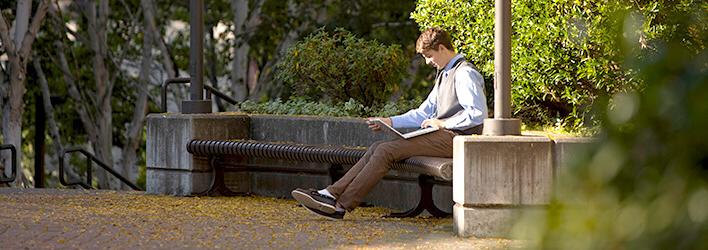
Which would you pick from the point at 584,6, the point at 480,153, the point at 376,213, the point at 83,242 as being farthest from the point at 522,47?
the point at 83,242

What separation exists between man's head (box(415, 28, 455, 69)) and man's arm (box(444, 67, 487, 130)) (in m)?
0.25

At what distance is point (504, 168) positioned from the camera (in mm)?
8594

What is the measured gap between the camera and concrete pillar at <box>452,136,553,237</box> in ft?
28.1

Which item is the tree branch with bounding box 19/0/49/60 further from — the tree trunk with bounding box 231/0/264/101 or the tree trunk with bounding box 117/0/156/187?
the tree trunk with bounding box 231/0/264/101

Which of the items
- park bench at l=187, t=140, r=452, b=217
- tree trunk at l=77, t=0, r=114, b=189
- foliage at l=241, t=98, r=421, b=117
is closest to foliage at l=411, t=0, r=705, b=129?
park bench at l=187, t=140, r=452, b=217

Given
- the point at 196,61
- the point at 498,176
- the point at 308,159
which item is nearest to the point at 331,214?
the point at 498,176

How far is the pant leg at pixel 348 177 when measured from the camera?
31.7 ft

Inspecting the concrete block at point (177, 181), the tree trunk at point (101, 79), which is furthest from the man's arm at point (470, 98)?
the tree trunk at point (101, 79)

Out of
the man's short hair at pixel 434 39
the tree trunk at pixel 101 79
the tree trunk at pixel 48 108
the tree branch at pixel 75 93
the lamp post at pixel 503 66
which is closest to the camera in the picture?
the lamp post at pixel 503 66

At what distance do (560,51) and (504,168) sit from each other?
1.06 meters

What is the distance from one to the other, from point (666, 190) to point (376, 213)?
811cm

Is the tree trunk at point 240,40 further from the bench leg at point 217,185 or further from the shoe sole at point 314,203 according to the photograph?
the shoe sole at point 314,203

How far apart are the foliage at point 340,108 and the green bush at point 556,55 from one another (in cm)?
167

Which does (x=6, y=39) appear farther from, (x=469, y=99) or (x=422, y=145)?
(x=469, y=99)
